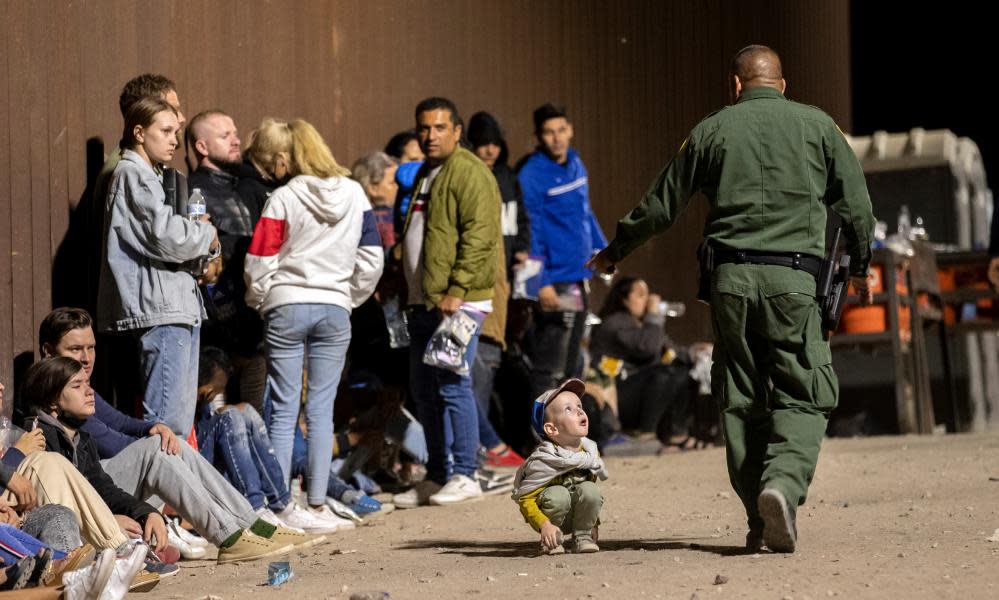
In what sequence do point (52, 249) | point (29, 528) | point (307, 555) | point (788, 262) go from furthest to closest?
point (52, 249) → point (307, 555) → point (788, 262) → point (29, 528)

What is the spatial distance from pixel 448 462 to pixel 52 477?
2.57m

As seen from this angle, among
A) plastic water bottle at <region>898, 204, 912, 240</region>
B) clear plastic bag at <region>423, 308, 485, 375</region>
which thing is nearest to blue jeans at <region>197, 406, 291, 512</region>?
clear plastic bag at <region>423, 308, 485, 375</region>

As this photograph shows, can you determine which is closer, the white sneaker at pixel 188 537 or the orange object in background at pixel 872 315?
the white sneaker at pixel 188 537

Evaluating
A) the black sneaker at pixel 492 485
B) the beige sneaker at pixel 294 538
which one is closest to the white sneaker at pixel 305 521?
the beige sneaker at pixel 294 538

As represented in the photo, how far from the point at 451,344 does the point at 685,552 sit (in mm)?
2048

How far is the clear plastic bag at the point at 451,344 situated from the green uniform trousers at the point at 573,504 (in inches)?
67.1

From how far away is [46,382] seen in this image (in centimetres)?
487

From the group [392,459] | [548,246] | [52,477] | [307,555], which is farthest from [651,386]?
[52,477]

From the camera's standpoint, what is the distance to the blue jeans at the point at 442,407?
6703 millimetres

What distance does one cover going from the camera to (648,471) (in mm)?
7867

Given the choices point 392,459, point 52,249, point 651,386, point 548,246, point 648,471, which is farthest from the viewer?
point 651,386

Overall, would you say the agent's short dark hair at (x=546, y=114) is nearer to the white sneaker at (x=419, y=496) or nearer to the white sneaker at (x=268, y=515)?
the white sneaker at (x=419, y=496)

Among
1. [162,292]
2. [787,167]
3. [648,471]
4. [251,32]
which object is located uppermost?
[251,32]

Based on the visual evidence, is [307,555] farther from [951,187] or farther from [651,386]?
[951,187]
